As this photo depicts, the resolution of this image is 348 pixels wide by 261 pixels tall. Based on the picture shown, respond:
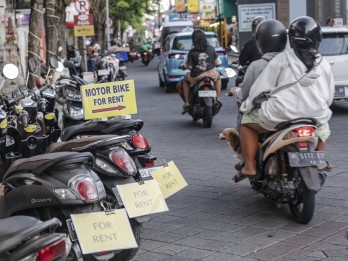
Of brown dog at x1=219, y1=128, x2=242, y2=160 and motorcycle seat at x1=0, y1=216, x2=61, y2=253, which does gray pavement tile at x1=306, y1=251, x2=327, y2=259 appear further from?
motorcycle seat at x1=0, y1=216, x2=61, y2=253

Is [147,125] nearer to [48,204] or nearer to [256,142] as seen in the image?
[256,142]

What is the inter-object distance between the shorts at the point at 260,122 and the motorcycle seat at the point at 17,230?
365 centimetres

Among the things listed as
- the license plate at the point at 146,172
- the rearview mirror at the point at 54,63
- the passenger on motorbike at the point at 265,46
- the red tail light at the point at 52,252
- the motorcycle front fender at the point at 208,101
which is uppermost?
the passenger on motorbike at the point at 265,46

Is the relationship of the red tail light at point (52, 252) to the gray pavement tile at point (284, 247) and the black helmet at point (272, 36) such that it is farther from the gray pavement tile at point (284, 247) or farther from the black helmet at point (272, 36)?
the black helmet at point (272, 36)

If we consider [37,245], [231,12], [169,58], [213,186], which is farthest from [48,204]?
[231,12]

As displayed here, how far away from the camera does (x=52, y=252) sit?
3398mm

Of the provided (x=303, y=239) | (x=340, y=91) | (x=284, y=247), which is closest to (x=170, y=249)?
(x=284, y=247)

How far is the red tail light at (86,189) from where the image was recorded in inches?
196

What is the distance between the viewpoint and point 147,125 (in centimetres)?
1491

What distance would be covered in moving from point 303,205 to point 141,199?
69.2 inches

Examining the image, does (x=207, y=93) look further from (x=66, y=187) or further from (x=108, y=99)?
(x=66, y=187)

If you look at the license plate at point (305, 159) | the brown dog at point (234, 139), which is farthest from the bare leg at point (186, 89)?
the license plate at point (305, 159)

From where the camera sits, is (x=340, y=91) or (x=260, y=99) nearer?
(x=260, y=99)

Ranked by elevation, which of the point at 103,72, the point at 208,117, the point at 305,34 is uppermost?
the point at 305,34
